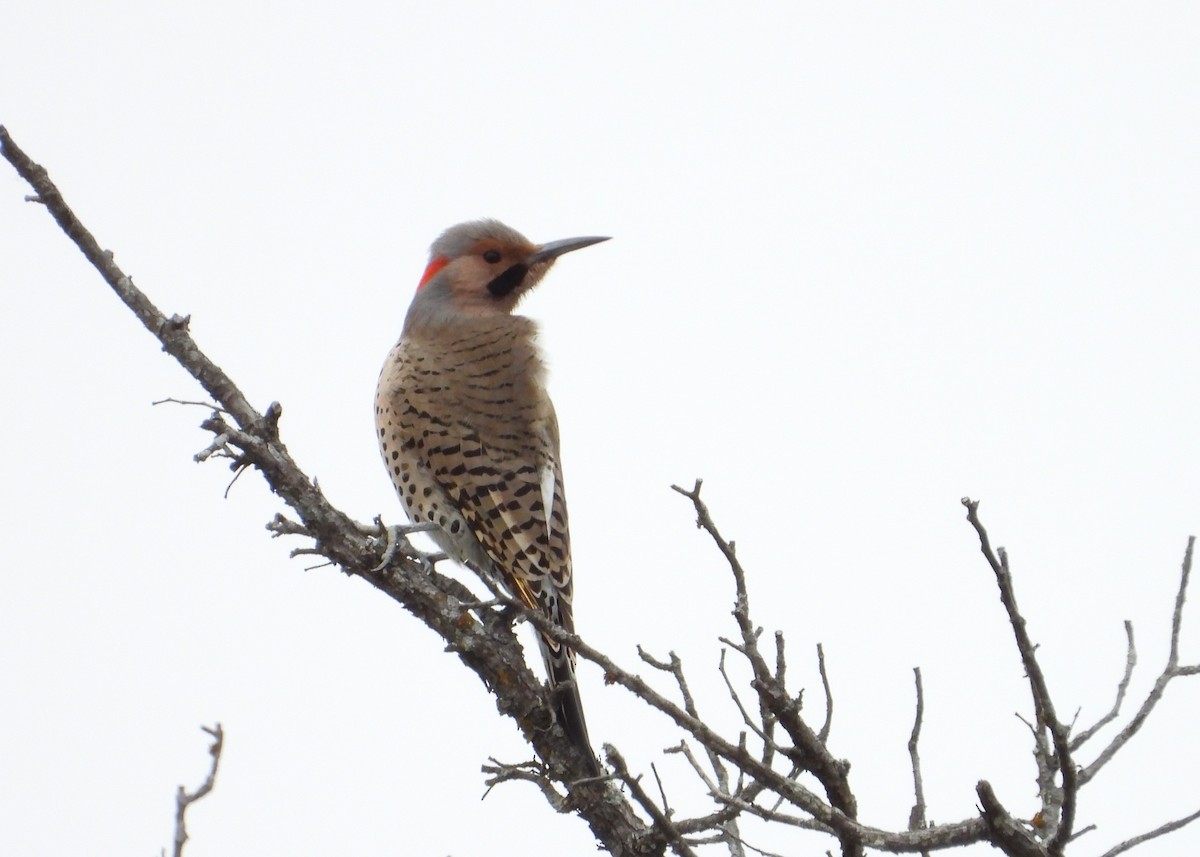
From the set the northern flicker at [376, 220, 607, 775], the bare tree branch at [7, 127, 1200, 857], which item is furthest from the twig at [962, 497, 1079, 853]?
the northern flicker at [376, 220, 607, 775]

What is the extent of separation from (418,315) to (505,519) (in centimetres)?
157

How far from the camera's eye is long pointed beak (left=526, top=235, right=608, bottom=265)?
260 inches

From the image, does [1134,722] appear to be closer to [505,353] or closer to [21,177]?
[21,177]

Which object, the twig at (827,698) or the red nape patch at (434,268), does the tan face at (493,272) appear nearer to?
the red nape patch at (434,268)

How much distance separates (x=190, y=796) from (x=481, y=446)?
122 inches

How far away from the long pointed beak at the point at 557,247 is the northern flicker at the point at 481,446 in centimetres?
43

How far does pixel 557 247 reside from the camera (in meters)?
6.63

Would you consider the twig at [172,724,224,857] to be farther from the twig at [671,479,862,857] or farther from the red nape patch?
the red nape patch

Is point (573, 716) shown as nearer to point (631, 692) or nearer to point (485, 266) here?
point (631, 692)

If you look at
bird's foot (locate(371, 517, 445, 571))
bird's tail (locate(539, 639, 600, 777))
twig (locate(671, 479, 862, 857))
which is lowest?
twig (locate(671, 479, 862, 857))

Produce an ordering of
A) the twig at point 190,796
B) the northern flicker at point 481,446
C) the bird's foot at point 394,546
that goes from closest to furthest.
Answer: the twig at point 190,796, the bird's foot at point 394,546, the northern flicker at point 481,446

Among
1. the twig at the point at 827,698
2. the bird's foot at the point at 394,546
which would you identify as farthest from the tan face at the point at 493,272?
the twig at the point at 827,698

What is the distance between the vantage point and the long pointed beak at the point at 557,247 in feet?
21.7

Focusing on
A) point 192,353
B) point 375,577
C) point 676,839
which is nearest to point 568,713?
point 375,577
